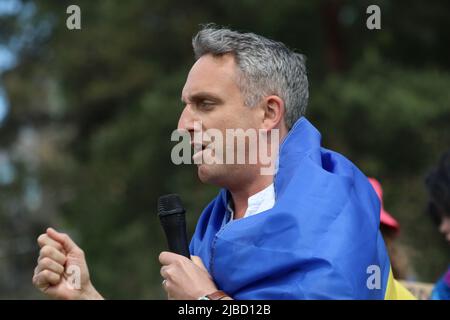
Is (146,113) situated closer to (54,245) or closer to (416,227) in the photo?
(416,227)

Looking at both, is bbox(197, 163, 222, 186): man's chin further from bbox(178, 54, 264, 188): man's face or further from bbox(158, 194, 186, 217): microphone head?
bbox(158, 194, 186, 217): microphone head

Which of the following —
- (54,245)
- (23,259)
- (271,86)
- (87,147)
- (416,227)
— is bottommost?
(23,259)

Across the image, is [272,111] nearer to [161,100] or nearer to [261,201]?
[261,201]


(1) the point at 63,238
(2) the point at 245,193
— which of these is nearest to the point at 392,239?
(2) the point at 245,193

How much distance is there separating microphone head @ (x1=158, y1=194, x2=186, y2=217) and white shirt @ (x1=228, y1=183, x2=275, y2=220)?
234 millimetres

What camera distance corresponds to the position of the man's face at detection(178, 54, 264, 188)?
230 centimetres

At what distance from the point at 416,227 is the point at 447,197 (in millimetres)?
4850

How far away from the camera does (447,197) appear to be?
3414mm

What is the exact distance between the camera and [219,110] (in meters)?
2.30

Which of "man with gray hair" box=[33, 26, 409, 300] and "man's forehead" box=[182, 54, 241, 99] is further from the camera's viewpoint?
"man's forehead" box=[182, 54, 241, 99]

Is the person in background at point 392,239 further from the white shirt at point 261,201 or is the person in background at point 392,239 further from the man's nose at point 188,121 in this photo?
the man's nose at point 188,121

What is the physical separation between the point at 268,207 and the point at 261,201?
34 millimetres

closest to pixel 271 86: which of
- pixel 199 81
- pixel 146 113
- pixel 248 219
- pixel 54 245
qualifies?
pixel 199 81

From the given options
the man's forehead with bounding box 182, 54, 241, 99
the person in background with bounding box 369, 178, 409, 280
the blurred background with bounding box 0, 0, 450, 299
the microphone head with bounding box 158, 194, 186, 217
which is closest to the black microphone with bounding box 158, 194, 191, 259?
the microphone head with bounding box 158, 194, 186, 217
